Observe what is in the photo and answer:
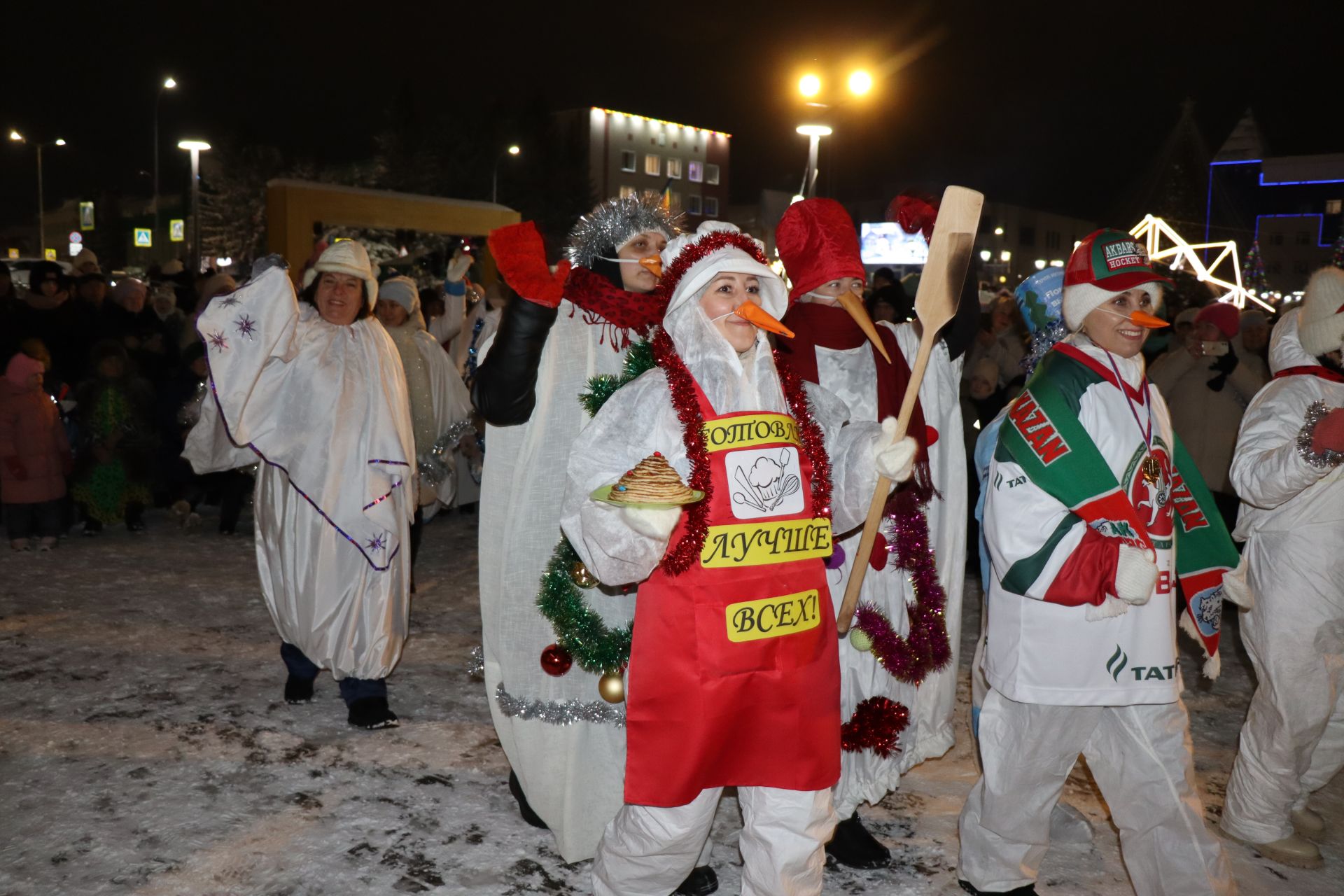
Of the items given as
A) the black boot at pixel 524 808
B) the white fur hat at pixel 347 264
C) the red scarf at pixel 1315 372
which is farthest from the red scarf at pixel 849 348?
the white fur hat at pixel 347 264

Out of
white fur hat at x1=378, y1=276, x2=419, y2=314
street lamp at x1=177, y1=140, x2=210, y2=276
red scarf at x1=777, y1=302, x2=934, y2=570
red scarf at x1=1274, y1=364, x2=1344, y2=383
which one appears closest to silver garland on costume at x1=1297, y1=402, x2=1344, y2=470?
red scarf at x1=1274, y1=364, x2=1344, y2=383

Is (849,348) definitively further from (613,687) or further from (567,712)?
(567,712)

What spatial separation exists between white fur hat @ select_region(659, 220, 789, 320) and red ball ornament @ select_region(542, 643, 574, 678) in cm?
123

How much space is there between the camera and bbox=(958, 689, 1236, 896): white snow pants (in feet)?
9.74

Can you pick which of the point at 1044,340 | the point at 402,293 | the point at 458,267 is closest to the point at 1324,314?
the point at 1044,340

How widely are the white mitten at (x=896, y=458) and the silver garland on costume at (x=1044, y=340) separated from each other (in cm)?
120

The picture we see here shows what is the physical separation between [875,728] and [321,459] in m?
2.69

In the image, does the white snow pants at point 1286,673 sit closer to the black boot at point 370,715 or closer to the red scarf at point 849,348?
the red scarf at point 849,348

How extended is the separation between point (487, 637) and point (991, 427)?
184 cm

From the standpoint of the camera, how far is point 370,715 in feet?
15.6

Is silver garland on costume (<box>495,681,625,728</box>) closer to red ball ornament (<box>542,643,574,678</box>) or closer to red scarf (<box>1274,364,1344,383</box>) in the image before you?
red ball ornament (<box>542,643,574,678</box>)

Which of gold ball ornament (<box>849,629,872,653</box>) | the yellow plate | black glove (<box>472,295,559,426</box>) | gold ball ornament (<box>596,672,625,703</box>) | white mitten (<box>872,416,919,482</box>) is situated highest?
black glove (<box>472,295,559,426</box>)

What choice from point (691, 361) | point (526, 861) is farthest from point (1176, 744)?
point (526, 861)

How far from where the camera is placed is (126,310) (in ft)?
33.0
